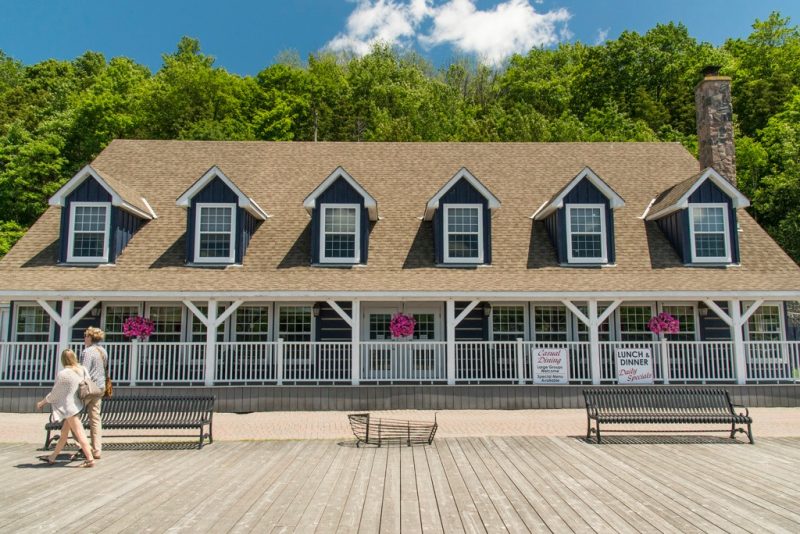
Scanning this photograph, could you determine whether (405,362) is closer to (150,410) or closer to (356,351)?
(356,351)

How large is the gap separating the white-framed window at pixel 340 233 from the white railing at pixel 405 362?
9.87ft

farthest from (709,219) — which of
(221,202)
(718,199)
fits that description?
(221,202)

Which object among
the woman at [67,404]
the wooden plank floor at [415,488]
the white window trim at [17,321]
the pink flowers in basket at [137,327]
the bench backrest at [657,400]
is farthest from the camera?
the white window trim at [17,321]

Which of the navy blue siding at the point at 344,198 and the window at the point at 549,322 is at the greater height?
the navy blue siding at the point at 344,198

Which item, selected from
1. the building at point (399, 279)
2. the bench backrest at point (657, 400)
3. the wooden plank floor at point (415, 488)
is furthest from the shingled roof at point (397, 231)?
the wooden plank floor at point (415, 488)

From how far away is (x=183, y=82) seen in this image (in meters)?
37.4

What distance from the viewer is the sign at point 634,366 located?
1496cm

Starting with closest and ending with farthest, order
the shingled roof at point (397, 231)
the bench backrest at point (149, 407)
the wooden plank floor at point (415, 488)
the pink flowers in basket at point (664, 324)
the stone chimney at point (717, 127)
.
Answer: the wooden plank floor at point (415, 488) < the bench backrest at point (149, 407) < the shingled roof at point (397, 231) < the pink flowers in basket at point (664, 324) < the stone chimney at point (717, 127)

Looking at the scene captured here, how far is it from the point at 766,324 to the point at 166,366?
17.8 metres

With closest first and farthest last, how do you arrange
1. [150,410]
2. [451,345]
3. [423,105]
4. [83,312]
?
[150,410] < [83,312] < [451,345] < [423,105]

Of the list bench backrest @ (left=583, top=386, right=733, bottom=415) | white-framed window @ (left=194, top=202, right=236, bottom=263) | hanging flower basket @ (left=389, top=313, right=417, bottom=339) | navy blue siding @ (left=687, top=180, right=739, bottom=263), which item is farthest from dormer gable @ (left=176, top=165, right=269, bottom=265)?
navy blue siding @ (left=687, top=180, right=739, bottom=263)

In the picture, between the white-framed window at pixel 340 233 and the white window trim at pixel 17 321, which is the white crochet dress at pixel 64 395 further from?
the white window trim at pixel 17 321

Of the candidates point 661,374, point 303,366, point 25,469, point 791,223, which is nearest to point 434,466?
point 25,469

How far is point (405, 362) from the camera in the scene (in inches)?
601
